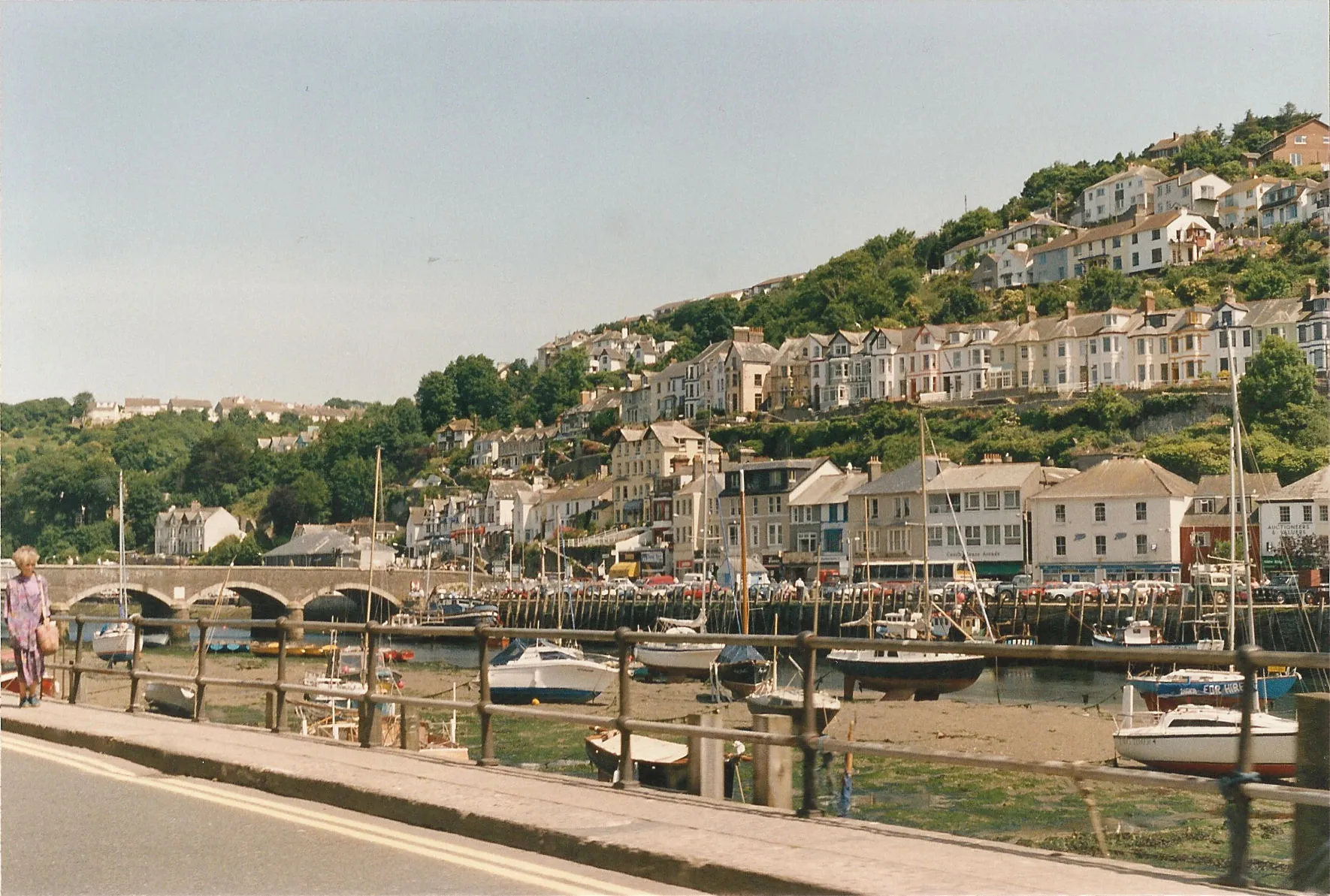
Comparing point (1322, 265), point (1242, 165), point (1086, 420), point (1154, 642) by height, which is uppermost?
point (1242, 165)

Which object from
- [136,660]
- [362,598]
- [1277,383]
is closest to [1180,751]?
[136,660]

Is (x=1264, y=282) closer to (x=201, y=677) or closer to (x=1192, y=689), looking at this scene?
(x=1192, y=689)

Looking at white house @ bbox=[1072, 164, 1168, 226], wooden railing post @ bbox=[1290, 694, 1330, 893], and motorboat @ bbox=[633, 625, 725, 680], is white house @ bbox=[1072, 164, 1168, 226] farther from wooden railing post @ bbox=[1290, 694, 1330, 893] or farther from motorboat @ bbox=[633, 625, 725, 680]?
wooden railing post @ bbox=[1290, 694, 1330, 893]

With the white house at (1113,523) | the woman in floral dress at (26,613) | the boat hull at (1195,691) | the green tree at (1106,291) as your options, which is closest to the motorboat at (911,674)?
the boat hull at (1195,691)

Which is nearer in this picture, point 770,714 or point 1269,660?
point 1269,660

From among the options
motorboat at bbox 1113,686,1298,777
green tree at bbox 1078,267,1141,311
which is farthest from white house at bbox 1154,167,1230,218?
motorboat at bbox 1113,686,1298,777

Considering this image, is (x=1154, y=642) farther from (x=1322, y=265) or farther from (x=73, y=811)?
(x=1322, y=265)

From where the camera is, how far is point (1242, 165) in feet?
577

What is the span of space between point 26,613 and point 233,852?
947cm

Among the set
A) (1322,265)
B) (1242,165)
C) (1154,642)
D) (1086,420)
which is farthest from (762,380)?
(1154,642)

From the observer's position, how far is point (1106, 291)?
14175 centimetres

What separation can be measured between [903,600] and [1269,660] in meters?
70.9

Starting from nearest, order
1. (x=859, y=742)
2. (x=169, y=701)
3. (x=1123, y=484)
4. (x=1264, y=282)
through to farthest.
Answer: (x=859, y=742) < (x=169, y=701) < (x=1123, y=484) < (x=1264, y=282)

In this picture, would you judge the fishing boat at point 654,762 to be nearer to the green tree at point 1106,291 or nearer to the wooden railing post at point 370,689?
the wooden railing post at point 370,689
